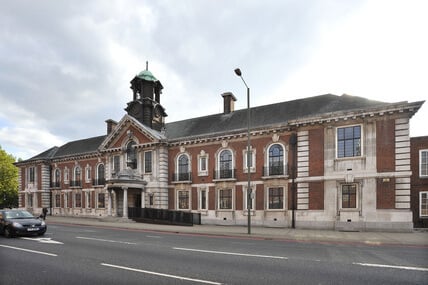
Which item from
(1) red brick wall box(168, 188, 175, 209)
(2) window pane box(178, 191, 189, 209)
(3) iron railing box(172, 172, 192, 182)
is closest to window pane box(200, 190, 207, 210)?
(2) window pane box(178, 191, 189, 209)

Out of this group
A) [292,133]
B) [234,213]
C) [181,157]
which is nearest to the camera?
[292,133]

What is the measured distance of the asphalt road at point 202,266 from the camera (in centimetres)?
657

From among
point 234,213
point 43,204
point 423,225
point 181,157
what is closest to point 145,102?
point 181,157

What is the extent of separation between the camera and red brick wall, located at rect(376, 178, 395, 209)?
18.5 metres

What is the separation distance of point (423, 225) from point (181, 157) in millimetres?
20955

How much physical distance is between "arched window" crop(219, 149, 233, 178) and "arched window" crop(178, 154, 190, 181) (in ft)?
12.5

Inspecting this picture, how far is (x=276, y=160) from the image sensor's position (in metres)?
23.3

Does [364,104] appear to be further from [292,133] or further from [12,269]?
[12,269]

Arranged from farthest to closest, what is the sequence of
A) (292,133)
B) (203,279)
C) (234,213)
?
(234,213), (292,133), (203,279)

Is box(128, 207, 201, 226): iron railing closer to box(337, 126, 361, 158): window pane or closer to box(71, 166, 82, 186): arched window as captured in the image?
box(337, 126, 361, 158): window pane

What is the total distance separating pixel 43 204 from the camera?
128 feet

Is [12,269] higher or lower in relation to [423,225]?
higher

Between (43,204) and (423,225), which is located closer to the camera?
(423,225)

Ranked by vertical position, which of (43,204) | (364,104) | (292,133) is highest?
(364,104)
